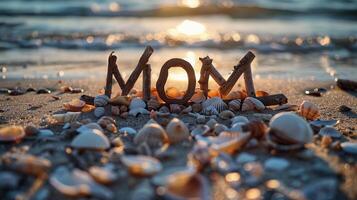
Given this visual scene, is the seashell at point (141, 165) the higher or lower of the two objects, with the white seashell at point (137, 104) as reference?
lower

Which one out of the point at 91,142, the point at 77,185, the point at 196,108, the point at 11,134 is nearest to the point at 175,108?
the point at 196,108

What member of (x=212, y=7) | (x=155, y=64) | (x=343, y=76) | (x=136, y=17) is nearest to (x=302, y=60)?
(x=343, y=76)

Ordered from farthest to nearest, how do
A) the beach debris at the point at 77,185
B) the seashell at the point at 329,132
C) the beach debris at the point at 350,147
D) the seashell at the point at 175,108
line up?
the seashell at the point at 175,108 < the seashell at the point at 329,132 < the beach debris at the point at 350,147 < the beach debris at the point at 77,185

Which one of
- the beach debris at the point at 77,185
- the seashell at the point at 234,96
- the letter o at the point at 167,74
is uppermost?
the letter o at the point at 167,74

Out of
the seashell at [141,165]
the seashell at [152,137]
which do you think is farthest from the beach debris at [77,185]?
Result: the seashell at [152,137]

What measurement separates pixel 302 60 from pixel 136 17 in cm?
779

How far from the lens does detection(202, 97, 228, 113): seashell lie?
4.24 metres

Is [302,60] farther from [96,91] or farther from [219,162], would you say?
[219,162]

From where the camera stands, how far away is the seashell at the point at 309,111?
4098 mm

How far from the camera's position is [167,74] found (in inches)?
163

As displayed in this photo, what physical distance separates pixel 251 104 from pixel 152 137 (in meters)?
1.45

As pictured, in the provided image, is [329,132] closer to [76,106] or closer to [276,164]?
[276,164]

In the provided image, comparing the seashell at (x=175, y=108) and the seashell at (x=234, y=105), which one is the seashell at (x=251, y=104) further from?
the seashell at (x=175, y=108)

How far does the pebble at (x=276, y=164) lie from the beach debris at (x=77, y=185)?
3.20 feet
